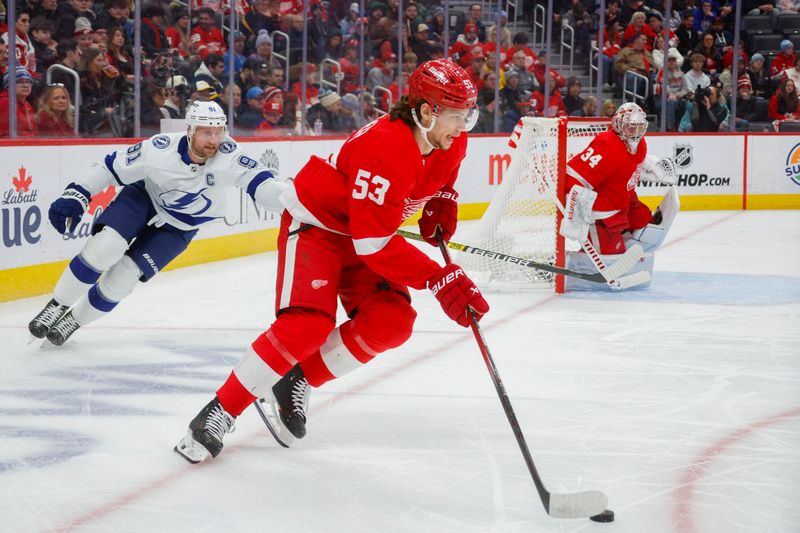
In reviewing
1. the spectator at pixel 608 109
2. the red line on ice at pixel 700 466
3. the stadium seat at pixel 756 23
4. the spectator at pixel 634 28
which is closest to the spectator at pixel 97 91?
the red line on ice at pixel 700 466

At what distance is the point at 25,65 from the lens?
553 cm

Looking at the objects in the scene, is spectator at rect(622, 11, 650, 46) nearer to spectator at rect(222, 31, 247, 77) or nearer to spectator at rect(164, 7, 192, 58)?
spectator at rect(222, 31, 247, 77)

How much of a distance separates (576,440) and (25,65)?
3904mm

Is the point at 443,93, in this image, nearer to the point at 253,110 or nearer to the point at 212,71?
the point at 212,71

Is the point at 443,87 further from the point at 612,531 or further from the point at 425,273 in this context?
the point at 612,531

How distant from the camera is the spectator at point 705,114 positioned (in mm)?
10891

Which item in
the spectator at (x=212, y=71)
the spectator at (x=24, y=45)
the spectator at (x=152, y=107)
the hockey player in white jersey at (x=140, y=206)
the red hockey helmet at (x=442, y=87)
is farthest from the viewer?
the spectator at (x=212, y=71)

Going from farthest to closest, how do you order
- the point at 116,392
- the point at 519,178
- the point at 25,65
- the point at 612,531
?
1. the point at 519,178
2. the point at 25,65
3. the point at 116,392
4. the point at 612,531

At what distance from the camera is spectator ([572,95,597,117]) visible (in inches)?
426

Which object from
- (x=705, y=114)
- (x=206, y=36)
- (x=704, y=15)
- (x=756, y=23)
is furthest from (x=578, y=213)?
(x=756, y=23)

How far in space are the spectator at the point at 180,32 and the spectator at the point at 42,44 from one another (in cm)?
109

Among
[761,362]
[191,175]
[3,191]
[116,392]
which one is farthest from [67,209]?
[761,362]

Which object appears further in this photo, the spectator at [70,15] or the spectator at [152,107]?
the spectator at [152,107]

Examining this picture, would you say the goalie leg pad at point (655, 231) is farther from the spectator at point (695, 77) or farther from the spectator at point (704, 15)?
the spectator at point (704, 15)
